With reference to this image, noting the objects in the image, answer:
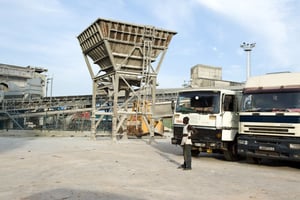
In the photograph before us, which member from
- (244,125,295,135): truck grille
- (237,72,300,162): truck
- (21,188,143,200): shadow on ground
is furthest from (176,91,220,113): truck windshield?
(21,188,143,200): shadow on ground

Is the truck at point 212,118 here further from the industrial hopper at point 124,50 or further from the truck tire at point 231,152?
the industrial hopper at point 124,50

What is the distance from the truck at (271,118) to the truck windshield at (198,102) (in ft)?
3.50

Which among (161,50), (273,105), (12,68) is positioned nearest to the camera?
(273,105)

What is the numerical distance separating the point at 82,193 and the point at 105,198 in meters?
0.69

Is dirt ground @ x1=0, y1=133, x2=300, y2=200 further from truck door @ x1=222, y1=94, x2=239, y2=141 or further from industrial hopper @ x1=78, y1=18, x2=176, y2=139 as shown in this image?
industrial hopper @ x1=78, y1=18, x2=176, y2=139

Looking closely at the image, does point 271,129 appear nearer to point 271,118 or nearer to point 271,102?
point 271,118

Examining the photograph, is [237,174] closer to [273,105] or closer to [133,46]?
[273,105]

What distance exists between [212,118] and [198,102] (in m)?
0.99

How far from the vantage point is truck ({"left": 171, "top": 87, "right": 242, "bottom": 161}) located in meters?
13.0

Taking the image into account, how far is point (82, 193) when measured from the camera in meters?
7.14

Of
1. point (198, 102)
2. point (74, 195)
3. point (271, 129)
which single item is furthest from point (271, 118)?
point (74, 195)

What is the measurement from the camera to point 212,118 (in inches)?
513

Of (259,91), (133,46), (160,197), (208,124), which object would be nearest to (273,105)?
(259,91)

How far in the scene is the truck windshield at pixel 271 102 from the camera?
37.0 feet
